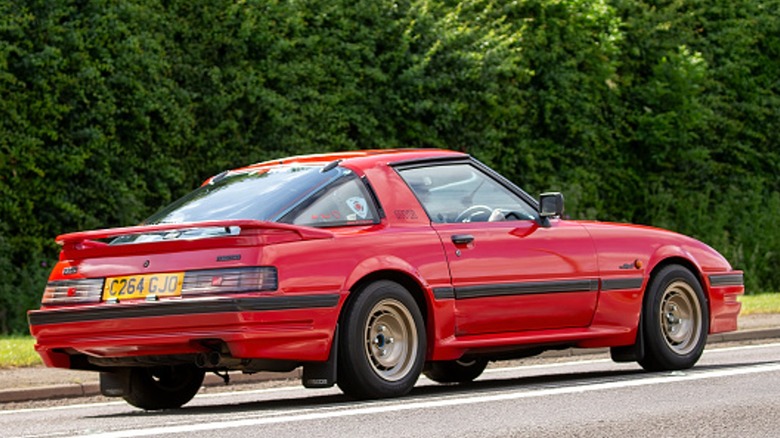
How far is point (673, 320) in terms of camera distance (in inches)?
459

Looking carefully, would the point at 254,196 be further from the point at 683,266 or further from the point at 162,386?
the point at 683,266

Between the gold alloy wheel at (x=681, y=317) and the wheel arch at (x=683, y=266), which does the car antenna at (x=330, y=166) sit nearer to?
the wheel arch at (x=683, y=266)

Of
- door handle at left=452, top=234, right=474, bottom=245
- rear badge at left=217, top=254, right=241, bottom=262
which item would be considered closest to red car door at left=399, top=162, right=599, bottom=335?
door handle at left=452, top=234, right=474, bottom=245

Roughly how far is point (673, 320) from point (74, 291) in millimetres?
4507

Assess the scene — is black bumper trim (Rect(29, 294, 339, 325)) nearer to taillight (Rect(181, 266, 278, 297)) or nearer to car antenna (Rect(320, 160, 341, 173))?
taillight (Rect(181, 266, 278, 297))

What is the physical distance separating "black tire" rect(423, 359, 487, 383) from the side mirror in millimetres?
1392

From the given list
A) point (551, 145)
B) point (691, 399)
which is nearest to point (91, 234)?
point (691, 399)

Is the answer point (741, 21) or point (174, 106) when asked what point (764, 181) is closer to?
point (741, 21)

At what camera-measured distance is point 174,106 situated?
19453 millimetres

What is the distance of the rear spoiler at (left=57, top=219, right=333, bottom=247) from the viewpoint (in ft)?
29.9

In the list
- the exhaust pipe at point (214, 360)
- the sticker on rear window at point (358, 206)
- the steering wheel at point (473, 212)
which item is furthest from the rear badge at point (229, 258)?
the steering wheel at point (473, 212)

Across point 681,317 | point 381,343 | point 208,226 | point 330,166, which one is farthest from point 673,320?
point 208,226

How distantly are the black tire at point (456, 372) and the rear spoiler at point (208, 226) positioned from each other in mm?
2502

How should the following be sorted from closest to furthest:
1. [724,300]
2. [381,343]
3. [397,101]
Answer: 1. [381,343]
2. [724,300]
3. [397,101]
